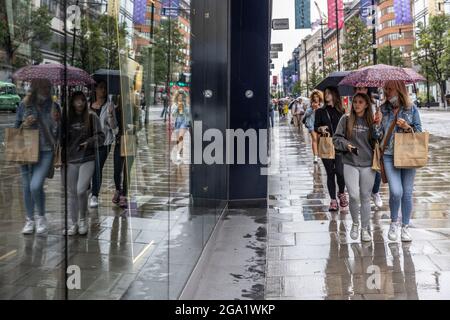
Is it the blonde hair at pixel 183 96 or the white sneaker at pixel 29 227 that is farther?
the blonde hair at pixel 183 96

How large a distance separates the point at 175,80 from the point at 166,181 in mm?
946

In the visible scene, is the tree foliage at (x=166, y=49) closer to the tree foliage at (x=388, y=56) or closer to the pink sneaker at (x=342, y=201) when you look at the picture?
the pink sneaker at (x=342, y=201)

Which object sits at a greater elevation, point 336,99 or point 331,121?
point 336,99

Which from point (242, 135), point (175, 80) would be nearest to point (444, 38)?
point (242, 135)

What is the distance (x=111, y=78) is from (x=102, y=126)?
1.10 ft

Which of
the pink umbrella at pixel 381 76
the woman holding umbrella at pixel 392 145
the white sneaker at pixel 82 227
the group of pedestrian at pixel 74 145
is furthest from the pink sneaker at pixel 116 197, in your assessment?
the pink umbrella at pixel 381 76

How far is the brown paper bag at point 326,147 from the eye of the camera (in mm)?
7691

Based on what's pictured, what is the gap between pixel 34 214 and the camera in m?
2.05

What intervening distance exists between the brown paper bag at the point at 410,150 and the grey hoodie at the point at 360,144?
27 cm

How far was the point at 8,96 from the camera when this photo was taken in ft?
6.29

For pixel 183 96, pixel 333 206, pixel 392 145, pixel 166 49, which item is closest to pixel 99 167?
pixel 166 49

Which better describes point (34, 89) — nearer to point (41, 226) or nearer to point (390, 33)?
point (41, 226)

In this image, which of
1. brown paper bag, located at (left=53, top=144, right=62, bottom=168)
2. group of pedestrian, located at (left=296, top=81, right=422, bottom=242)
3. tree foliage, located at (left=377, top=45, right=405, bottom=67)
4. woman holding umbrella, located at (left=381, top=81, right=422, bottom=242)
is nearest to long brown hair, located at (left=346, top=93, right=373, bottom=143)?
group of pedestrian, located at (left=296, top=81, right=422, bottom=242)

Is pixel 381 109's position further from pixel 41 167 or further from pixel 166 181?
pixel 41 167
